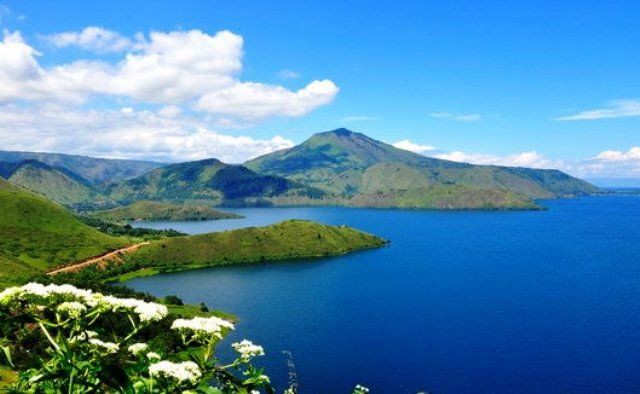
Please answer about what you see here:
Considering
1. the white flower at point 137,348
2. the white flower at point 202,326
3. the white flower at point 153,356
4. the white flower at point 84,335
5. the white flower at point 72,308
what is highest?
the white flower at point 72,308

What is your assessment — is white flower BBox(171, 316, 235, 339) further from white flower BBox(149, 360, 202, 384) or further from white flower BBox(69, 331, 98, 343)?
white flower BBox(149, 360, 202, 384)

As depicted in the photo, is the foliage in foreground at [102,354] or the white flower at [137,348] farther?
the white flower at [137,348]

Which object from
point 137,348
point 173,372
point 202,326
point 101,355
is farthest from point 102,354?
point 173,372

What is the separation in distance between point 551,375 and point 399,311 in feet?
226

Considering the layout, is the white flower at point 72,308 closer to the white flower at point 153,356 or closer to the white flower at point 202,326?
the white flower at point 153,356

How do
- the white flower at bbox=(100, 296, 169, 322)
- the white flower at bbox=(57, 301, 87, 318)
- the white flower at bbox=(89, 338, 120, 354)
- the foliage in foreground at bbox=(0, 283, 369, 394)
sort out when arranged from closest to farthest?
the foliage in foreground at bbox=(0, 283, 369, 394), the white flower at bbox=(57, 301, 87, 318), the white flower at bbox=(89, 338, 120, 354), the white flower at bbox=(100, 296, 169, 322)

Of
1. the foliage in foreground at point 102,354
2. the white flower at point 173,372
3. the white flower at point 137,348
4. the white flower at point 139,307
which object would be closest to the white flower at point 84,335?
the foliage in foreground at point 102,354

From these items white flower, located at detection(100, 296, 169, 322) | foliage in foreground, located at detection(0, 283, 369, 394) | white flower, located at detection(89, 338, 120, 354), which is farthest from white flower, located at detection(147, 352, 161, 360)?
white flower, located at detection(100, 296, 169, 322)

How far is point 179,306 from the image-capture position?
190 meters

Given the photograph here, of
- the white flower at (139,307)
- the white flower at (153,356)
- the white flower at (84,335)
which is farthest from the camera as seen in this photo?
the white flower at (139,307)

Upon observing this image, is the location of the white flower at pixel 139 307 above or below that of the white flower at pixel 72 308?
below

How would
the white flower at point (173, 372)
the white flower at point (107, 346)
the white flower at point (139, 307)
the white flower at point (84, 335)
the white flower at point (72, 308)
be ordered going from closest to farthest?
the white flower at point (173, 372) → the white flower at point (84, 335) → the white flower at point (72, 308) → the white flower at point (107, 346) → the white flower at point (139, 307)

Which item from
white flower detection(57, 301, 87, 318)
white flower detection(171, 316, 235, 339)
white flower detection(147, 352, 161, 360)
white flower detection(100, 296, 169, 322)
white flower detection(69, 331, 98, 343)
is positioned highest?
white flower detection(57, 301, 87, 318)

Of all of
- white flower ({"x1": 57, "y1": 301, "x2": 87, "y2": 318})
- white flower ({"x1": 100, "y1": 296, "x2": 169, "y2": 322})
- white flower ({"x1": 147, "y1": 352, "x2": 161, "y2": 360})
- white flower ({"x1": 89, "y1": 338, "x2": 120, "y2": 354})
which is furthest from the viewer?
white flower ({"x1": 100, "y1": 296, "x2": 169, "y2": 322})
